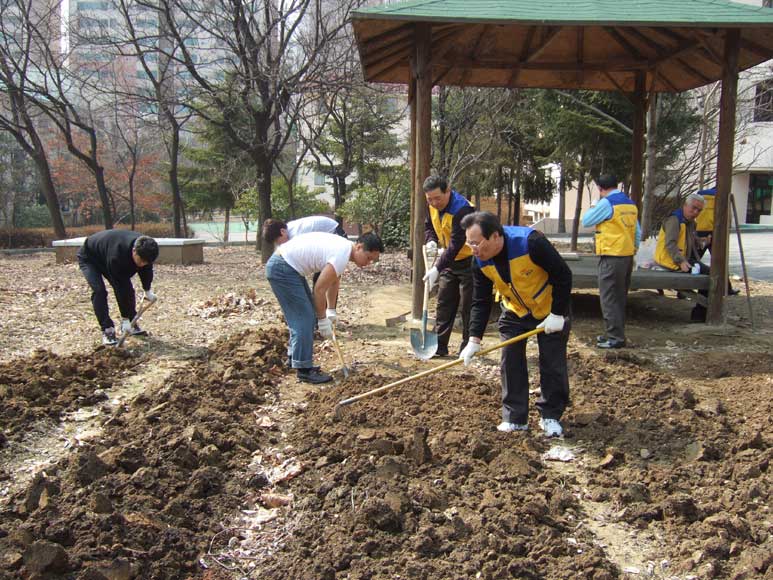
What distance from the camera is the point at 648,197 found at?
11461 millimetres

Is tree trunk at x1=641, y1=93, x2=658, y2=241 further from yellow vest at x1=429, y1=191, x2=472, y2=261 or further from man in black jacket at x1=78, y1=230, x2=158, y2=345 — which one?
man in black jacket at x1=78, y1=230, x2=158, y2=345

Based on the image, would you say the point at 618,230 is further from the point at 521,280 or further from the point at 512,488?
the point at 512,488

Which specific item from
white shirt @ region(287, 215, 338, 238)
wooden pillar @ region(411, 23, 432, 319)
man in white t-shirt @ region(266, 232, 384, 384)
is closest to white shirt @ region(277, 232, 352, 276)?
man in white t-shirt @ region(266, 232, 384, 384)

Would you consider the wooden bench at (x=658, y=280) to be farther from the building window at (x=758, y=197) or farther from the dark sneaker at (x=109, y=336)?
the building window at (x=758, y=197)

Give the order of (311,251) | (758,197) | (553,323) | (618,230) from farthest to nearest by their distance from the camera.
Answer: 1. (758,197)
2. (618,230)
3. (311,251)
4. (553,323)

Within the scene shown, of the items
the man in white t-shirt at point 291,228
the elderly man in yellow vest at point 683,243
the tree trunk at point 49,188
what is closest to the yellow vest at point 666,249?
the elderly man in yellow vest at point 683,243

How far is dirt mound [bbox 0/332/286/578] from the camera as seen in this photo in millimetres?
2703

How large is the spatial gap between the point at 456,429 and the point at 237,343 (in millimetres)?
2944

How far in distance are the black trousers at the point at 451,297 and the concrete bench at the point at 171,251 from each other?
9141 mm

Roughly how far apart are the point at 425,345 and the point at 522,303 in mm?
1668

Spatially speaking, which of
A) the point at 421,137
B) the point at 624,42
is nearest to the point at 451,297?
the point at 421,137

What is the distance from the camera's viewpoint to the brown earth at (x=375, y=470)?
2807mm

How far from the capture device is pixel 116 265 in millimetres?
6438

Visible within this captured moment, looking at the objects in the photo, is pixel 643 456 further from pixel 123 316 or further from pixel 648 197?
pixel 648 197
